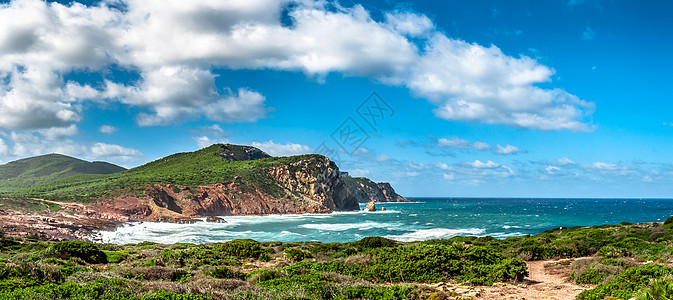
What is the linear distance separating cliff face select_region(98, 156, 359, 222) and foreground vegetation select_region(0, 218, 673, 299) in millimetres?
52909

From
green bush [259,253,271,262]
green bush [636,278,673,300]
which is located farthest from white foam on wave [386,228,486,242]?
green bush [636,278,673,300]

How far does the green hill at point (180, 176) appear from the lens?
3034 inches

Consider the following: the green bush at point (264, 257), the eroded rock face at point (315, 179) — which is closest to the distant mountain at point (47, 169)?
the eroded rock face at point (315, 179)

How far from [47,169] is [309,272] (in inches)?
8312

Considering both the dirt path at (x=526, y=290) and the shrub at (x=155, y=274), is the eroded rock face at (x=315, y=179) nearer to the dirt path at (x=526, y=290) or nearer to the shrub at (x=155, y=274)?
the shrub at (x=155, y=274)

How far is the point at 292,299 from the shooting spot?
768cm

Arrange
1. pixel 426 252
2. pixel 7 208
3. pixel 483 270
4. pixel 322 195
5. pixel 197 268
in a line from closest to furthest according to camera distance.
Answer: pixel 483 270 < pixel 426 252 < pixel 197 268 < pixel 7 208 < pixel 322 195

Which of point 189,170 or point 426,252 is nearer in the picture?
point 426,252

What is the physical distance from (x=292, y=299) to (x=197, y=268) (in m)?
8.22

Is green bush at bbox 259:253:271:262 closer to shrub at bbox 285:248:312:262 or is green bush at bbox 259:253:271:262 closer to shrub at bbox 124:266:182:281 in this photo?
shrub at bbox 285:248:312:262

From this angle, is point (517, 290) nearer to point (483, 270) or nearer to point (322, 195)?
point (483, 270)

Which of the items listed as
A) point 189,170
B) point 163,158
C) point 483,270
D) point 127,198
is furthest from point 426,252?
point 163,158

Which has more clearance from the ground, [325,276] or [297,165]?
[297,165]

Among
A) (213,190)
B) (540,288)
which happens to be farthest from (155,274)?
(213,190)
